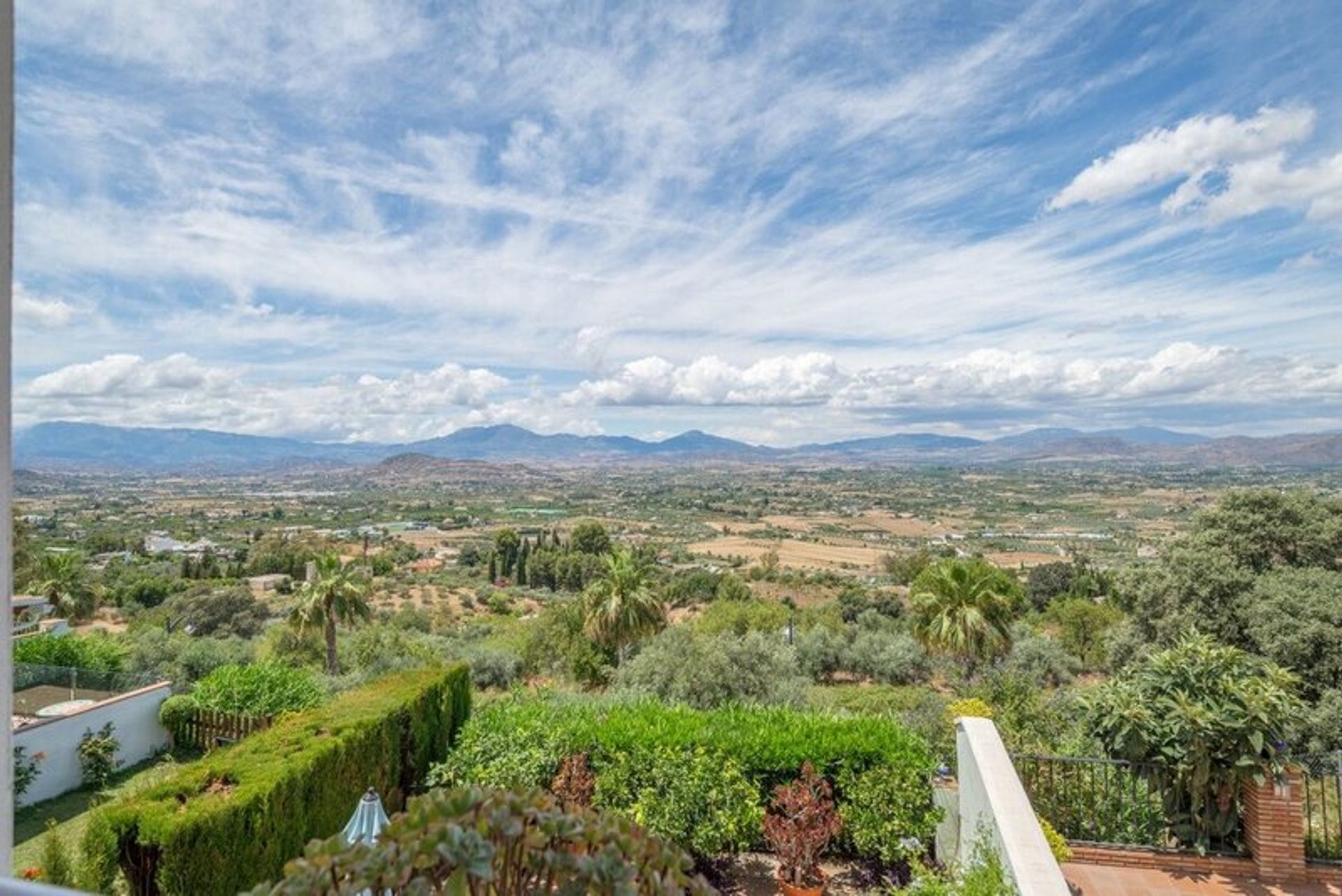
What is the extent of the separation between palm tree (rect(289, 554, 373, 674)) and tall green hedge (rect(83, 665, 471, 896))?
397 inches

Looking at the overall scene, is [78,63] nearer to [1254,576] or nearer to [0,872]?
[0,872]

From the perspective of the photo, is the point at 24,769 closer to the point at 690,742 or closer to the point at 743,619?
the point at 690,742

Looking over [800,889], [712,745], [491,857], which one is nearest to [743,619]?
[712,745]

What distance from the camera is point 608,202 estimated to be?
11.5m

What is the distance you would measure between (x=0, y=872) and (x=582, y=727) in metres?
5.51

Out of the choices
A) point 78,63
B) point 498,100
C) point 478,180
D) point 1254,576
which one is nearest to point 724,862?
point 78,63

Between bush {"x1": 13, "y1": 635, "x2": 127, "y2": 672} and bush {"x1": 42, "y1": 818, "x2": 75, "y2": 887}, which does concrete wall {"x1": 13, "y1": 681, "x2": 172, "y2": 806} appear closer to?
bush {"x1": 13, "y1": 635, "x2": 127, "y2": 672}

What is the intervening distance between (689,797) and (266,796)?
332 cm

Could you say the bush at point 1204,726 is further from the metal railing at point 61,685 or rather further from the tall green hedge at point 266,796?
the metal railing at point 61,685

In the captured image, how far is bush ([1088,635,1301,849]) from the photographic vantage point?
507 centimetres

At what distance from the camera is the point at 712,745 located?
6.22 meters

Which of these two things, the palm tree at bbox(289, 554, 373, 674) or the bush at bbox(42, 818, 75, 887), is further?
the palm tree at bbox(289, 554, 373, 674)

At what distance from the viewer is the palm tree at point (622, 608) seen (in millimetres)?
17625

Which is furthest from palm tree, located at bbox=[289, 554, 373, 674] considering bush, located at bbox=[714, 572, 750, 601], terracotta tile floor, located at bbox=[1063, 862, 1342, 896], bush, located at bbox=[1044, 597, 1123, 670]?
bush, located at bbox=[1044, 597, 1123, 670]
